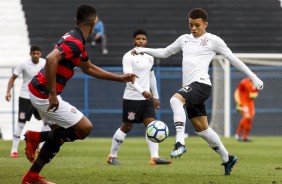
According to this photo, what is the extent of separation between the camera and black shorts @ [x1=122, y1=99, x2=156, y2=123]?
42.8 ft

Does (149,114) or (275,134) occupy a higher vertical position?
(149,114)

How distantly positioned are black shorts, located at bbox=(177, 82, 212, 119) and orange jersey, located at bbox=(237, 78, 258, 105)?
13.0 metres

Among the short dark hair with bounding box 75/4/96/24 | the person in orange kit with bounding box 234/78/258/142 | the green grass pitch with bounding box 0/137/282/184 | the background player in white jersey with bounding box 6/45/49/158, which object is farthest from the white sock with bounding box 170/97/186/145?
the person in orange kit with bounding box 234/78/258/142

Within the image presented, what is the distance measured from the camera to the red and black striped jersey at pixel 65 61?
8.19 metres

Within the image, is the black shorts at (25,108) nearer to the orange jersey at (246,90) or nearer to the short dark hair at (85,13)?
the short dark hair at (85,13)

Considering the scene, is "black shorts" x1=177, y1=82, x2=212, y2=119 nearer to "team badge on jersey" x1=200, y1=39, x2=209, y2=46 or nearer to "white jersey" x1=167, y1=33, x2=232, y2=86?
"white jersey" x1=167, y1=33, x2=232, y2=86

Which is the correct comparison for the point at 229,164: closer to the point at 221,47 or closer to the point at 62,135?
the point at 221,47

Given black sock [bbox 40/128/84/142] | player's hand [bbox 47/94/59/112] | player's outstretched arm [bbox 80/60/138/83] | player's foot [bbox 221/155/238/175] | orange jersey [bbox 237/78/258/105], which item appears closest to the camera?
player's hand [bbox 47/94/59/112]

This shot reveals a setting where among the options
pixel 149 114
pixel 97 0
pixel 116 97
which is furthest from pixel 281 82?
pixel 149 114

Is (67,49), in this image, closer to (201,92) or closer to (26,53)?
(201,92)

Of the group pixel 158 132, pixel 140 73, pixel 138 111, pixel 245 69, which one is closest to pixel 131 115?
pixel 138 111

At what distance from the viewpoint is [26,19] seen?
1193 inches

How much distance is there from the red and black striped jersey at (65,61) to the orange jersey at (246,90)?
14.8 meters

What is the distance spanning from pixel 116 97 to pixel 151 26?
394 cm
